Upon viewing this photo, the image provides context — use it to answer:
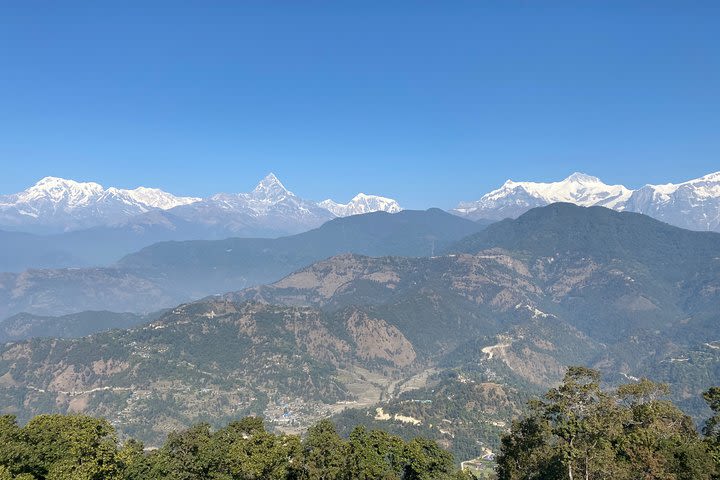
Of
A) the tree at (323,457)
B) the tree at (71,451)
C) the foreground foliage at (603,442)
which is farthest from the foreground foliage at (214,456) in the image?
the foreground foliage at (603,442)

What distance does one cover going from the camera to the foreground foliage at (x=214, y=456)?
240 feet

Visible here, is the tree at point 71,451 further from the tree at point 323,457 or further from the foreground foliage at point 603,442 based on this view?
the foreground foliage at point 603,442

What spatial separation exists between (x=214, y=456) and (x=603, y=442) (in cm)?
6024

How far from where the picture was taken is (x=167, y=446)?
8956 cm

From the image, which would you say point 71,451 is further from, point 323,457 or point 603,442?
point 603,442

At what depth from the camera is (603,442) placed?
68.9m

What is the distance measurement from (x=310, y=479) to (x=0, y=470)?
138ft

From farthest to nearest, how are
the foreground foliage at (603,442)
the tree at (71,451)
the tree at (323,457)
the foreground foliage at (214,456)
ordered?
the tree at (323,457)
the foreground foliage at (214,456)
the tree at (71,451)
the foreground foliage at (603,442)

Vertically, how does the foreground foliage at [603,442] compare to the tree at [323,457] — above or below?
above

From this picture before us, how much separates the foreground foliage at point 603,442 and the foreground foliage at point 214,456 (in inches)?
628

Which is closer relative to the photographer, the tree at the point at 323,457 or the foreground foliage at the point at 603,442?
the foreground foliage at the point at 603,442

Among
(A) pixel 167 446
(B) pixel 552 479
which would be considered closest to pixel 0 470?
(A) pixel 167 446

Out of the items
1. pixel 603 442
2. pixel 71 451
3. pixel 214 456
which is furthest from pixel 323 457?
pixel 603 442

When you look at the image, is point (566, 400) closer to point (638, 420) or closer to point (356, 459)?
point (638, 420)
